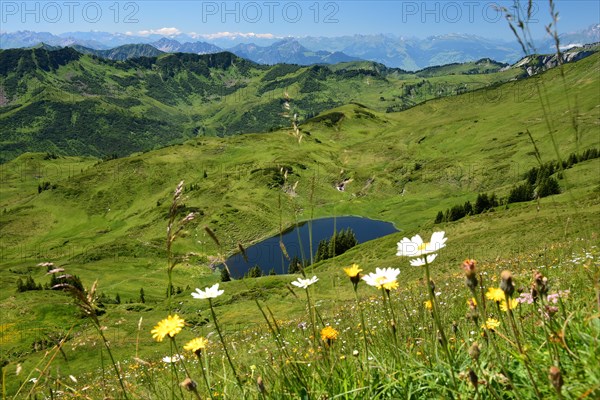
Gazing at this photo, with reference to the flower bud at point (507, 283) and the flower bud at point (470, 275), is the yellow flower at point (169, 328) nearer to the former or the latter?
the flower bud at point (470, 275)

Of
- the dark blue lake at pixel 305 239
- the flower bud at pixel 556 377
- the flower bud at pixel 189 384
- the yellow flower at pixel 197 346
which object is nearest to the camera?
the flower bud at pixel 556 377

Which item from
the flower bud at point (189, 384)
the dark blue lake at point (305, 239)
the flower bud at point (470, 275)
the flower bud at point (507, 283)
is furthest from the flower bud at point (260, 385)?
the dark blue lake at point (305, 239)

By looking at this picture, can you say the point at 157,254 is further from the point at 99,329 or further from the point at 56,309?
the point at 99,329

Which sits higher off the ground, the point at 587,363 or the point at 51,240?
the point at 587,363

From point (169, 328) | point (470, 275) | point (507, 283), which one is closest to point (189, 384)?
point (169, 328)

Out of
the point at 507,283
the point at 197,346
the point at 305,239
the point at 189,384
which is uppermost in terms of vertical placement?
the point at 507,283

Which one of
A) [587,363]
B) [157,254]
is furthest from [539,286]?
[157,254]

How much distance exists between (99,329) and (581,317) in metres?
3.07

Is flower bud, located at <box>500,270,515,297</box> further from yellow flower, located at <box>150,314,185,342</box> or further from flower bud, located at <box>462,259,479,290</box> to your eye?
yellow flower, located at <box>150,314,185,342</box>

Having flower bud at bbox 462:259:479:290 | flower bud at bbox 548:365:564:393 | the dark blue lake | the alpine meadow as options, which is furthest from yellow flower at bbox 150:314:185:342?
the dark blue lake

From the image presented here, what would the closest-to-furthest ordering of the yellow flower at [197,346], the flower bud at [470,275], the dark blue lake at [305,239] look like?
the flower bud at [470,275] → the yellow flower at [197,346] → the dark blue lake at [305,239]

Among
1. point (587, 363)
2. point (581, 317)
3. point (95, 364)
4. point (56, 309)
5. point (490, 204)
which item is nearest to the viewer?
point (587, 363)

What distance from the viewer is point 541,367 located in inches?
95.4

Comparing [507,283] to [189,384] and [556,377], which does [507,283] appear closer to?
[556,377]
